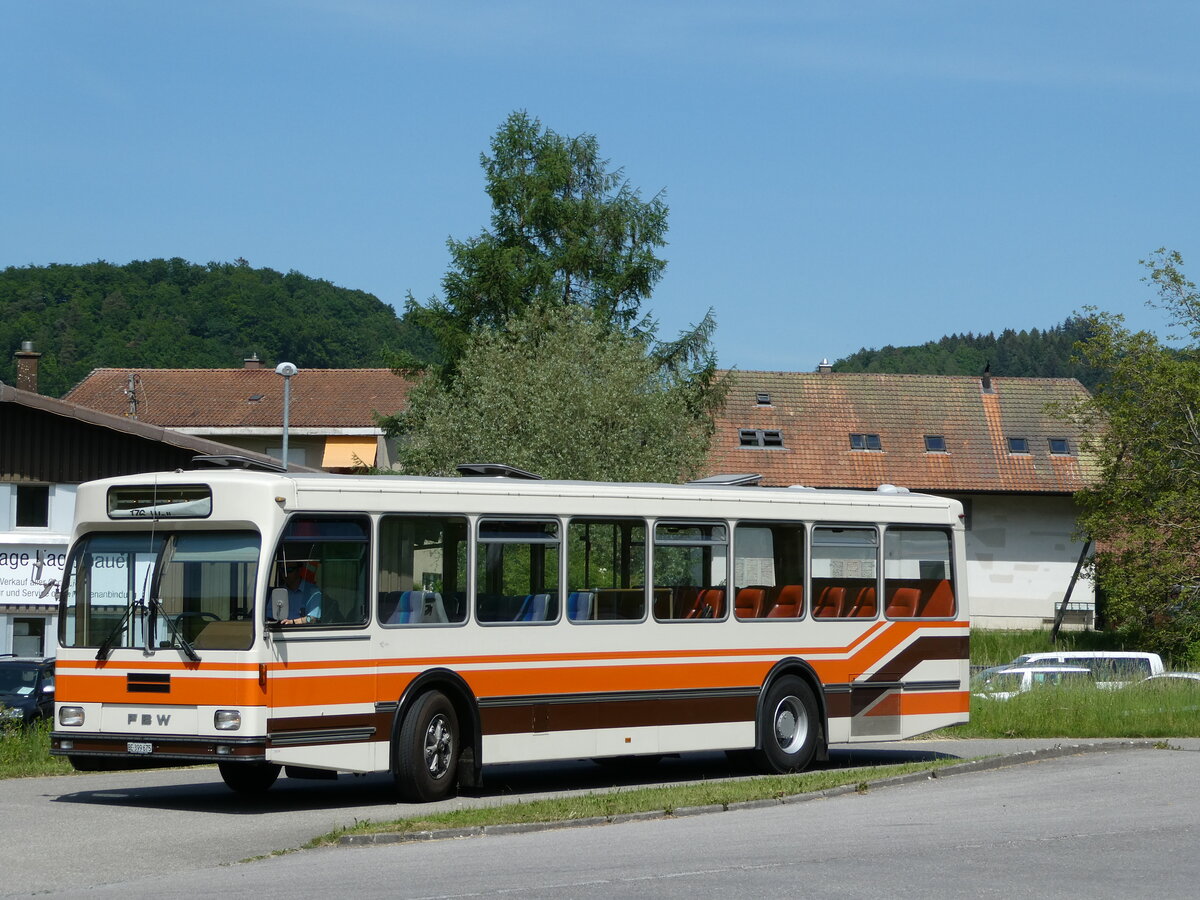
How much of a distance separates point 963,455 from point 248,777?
47.8 m

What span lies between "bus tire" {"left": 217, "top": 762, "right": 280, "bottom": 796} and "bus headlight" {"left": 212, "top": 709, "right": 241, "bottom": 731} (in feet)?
5.18

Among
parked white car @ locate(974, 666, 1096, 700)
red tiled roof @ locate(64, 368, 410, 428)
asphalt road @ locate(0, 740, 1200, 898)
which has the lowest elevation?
asphalt road @ locate(0, 740, 1200, 898)

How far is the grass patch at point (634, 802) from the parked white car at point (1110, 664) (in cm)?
1113

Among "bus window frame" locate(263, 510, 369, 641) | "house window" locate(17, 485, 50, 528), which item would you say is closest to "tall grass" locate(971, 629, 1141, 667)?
"house window" locate(17, 485, 50, 528)

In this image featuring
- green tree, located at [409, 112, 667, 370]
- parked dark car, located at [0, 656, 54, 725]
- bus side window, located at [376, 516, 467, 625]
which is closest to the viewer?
bus side window, located at [376, 516, 467, 625]

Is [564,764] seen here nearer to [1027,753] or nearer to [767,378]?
[1027,753]

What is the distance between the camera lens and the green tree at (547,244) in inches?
1991

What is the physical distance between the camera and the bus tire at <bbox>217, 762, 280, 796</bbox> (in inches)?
585

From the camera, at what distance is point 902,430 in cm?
6150

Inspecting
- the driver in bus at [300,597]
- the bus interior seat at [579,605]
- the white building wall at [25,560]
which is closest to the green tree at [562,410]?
the white building wall at [25,560]

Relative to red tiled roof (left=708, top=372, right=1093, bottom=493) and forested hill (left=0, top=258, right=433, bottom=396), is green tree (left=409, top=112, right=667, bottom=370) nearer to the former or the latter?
red tiled roof (left=708, top=372, right=1093, bottom=493)

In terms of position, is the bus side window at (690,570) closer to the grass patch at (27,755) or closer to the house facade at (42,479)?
the grass patch at (27,755)

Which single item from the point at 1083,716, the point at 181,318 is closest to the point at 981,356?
the point at 181,318

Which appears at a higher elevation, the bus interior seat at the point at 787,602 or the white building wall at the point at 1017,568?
the white building wall at the point at 1017,568
